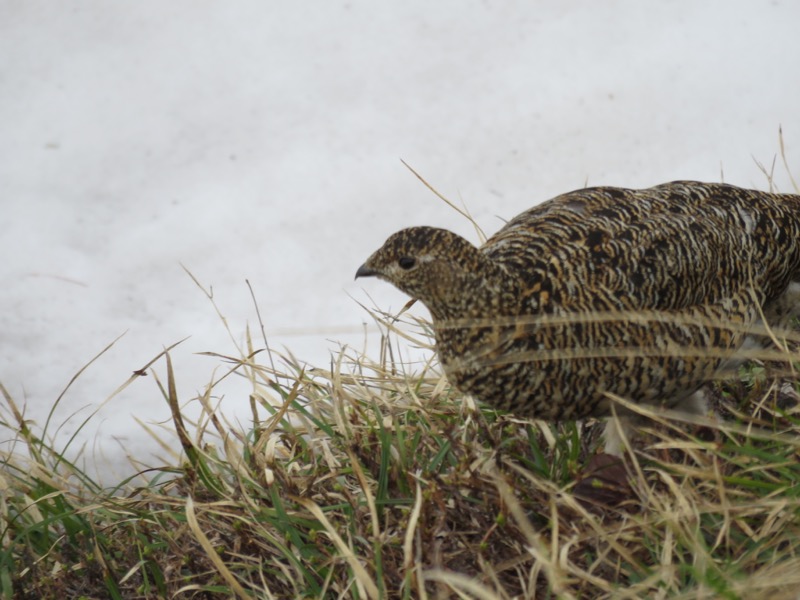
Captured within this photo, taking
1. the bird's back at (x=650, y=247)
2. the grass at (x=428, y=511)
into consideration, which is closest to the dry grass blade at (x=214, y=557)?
the grass at (x=428, y=511)

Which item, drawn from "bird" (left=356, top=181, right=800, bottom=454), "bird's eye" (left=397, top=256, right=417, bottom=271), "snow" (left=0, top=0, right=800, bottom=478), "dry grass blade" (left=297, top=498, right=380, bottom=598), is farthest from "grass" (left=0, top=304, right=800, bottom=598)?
"snow" (left=0, top=0, right=800, bottom=478)

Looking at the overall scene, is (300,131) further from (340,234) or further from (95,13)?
(95,13)

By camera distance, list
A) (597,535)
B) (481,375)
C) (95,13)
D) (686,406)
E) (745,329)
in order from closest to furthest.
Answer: (597,535), (481,375), (745,329), (686,406), (95,13)

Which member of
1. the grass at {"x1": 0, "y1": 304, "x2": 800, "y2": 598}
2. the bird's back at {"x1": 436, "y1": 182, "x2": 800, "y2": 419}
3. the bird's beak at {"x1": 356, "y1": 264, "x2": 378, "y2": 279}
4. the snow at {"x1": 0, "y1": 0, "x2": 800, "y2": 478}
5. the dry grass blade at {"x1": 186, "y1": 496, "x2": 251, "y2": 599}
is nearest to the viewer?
the grass at {"x1": 0, "y1": 304, "x2": 800, "y2": 598}

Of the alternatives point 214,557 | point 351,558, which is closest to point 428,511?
point 351,558

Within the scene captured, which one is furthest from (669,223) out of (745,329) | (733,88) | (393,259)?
(733,88)

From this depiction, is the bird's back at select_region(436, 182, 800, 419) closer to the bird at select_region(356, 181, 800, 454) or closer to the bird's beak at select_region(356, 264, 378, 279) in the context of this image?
the bird at select_region(356, 181, 800, 454)
